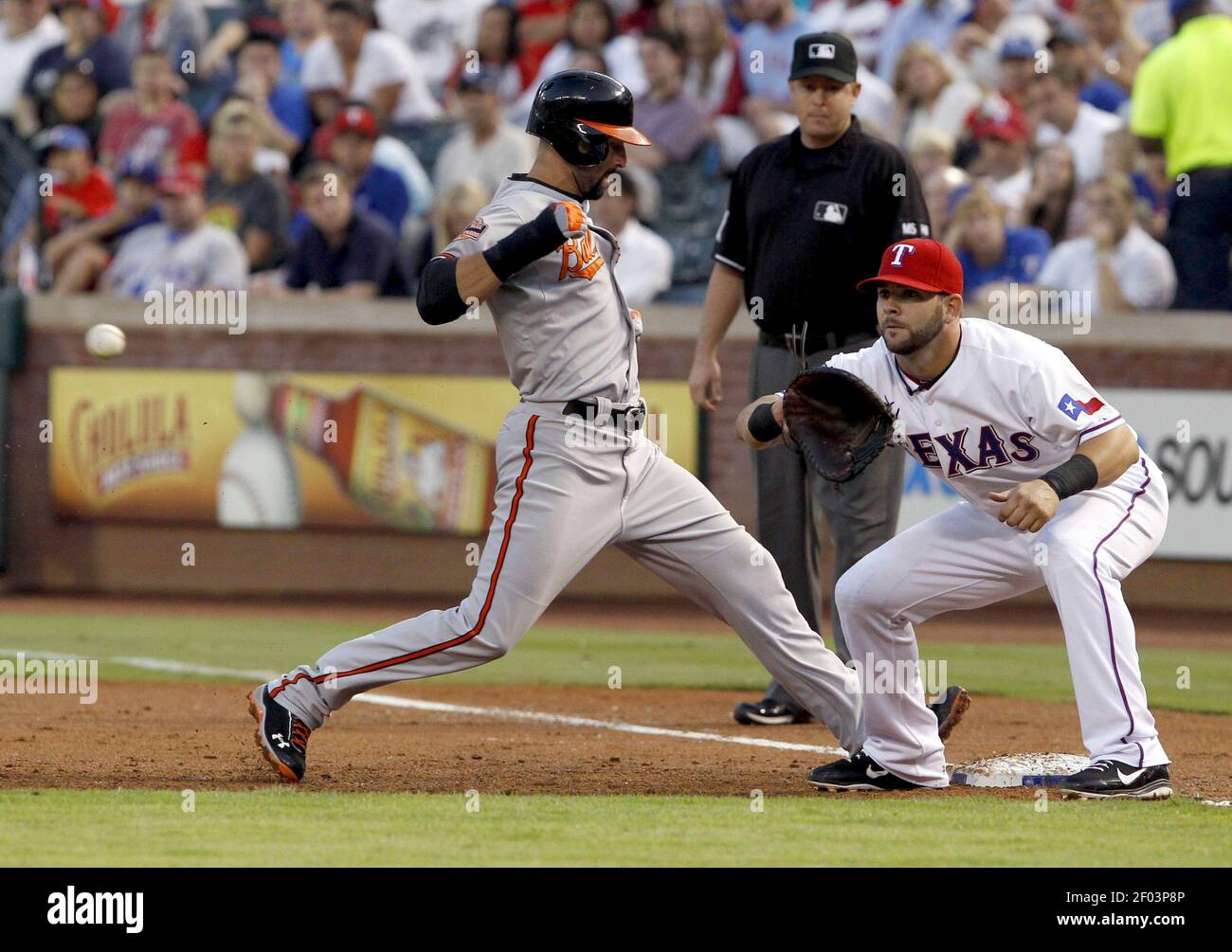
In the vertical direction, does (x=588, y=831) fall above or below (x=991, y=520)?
below

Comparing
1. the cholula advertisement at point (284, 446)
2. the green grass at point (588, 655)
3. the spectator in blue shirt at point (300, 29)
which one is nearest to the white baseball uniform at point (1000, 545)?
the green grass at point (588, 655)

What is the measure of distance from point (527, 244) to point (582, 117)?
546 millimetres

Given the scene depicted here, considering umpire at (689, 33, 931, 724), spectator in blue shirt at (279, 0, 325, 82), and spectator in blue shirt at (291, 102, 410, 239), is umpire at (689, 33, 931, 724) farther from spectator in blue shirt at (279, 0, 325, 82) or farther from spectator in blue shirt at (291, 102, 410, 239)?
spectator in blue shirt at (279, 0, 325, 82)

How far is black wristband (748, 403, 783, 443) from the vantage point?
19.2 feet

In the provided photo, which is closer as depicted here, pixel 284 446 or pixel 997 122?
pixel 997 122

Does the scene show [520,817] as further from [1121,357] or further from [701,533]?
[1121,357]

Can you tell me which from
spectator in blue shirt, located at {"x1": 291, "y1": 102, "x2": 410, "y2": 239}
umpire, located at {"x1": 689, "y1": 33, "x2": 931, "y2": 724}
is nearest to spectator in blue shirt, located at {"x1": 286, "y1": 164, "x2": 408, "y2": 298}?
spectator in blue shirt, located at {"x1": 291, "y1": 102, "x2": 410, "y2": 239}

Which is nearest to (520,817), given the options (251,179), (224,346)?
(224,346)

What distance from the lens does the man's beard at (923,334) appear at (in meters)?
5.60

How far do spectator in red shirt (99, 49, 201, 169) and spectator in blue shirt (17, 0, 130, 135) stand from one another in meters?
0.80

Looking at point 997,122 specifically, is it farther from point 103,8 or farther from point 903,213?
point 103,8

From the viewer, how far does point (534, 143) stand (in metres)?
14.0

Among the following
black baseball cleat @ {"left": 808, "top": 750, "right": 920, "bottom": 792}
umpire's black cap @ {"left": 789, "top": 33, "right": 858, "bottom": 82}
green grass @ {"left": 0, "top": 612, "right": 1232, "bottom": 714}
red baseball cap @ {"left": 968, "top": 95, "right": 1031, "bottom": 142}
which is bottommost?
green grass @ {"left": 0, "top": 612, "right": 1232, "bottom": 714}

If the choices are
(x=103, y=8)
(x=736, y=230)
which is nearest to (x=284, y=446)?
(x=103, y=8)
